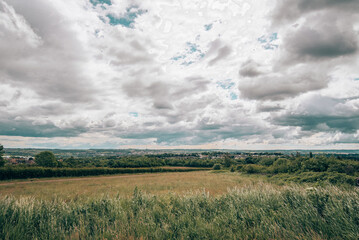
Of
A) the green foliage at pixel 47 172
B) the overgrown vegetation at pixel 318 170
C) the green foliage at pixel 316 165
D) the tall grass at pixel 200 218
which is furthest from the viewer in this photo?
the green foliage at pixel 47 172

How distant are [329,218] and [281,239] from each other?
103 inches

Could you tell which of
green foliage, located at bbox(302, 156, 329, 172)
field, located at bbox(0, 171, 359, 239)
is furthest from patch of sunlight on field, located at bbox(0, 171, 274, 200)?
green foliage, located at bbox(302, 156, 329, 172)

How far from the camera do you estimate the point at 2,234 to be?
663 centimetres

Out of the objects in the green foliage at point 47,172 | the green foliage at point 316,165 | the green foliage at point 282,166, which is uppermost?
the green foliage at point 316,165

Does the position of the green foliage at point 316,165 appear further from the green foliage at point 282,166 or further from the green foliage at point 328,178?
the green foliage at point 328,178

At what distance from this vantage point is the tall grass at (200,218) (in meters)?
6.77

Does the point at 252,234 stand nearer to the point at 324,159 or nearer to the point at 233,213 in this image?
the point at 233,213

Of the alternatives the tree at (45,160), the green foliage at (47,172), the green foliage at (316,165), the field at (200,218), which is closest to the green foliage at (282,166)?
the green foliage at (316,165)

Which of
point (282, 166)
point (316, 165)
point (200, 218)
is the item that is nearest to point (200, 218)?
point (200, 218)

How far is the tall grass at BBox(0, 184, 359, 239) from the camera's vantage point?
22.2 feet

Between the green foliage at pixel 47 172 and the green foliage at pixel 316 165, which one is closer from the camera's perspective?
the green foliage at pixel 316 165

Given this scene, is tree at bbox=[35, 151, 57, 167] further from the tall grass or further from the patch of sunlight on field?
the tall grass

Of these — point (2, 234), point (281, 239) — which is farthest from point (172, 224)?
point (2, 234)

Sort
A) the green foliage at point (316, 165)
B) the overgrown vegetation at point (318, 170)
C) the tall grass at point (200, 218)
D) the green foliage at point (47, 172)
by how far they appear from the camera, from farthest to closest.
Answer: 1. the green foliage at point (47, 172)
2. the green foliage at point (316, 165)
3. the overgrown vegetation at point (318, 170)
4. the tall grass at point (200, 218)
